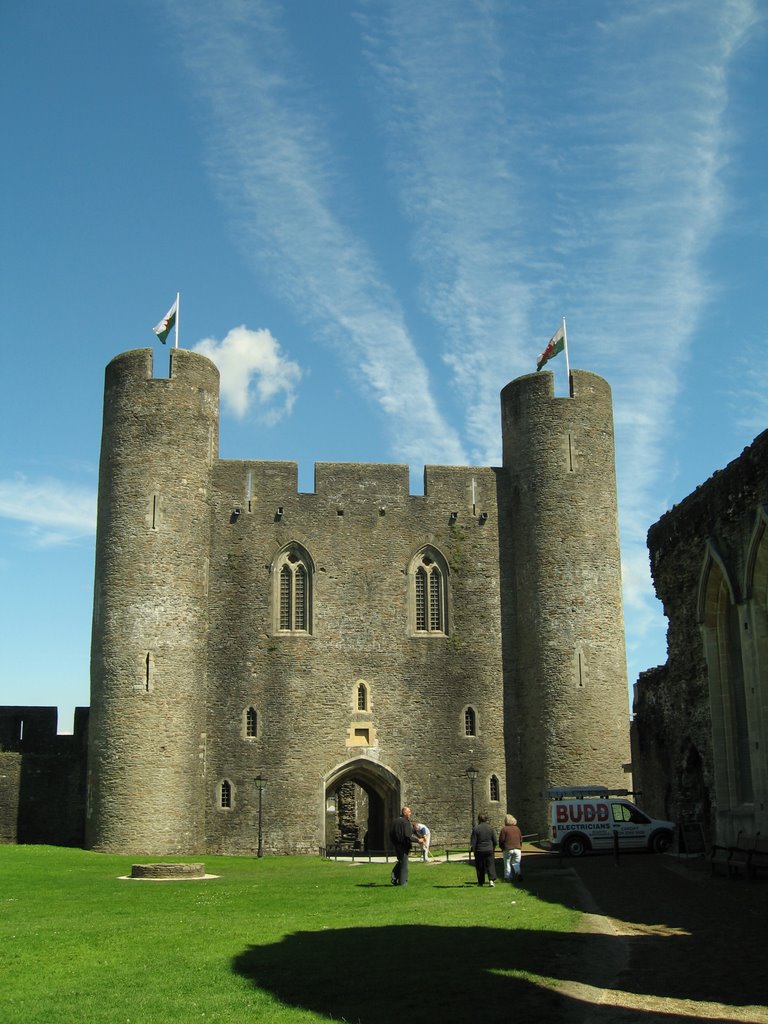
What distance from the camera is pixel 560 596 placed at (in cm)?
3206

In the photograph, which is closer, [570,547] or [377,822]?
[570,547]

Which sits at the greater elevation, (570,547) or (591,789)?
(570,547)

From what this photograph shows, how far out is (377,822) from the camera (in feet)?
114

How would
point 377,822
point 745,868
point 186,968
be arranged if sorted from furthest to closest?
point 377,822 → point 745,868 → point 186,968

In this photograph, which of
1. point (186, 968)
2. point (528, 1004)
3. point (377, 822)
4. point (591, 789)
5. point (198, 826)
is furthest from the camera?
point (377, 822)

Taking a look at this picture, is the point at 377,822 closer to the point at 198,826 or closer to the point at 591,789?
the point at 198,826

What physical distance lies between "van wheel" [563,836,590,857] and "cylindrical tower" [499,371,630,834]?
16.7 ft

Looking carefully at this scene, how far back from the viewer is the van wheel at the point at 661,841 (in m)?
24.9

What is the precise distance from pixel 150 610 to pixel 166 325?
8800 millimetres

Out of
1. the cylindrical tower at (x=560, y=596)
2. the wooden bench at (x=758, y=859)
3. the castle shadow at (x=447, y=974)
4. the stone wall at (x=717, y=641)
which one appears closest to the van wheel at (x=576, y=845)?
the stone wall at (x=717, y=641)

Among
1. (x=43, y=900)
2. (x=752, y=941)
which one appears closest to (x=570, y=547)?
(x=43, y=900)

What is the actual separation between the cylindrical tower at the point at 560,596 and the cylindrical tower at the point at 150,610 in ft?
28.3

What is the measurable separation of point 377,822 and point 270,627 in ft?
24.3

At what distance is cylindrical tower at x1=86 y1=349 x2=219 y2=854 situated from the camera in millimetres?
29547
